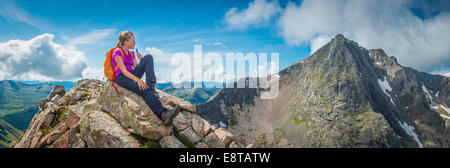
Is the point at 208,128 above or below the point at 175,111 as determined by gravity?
below

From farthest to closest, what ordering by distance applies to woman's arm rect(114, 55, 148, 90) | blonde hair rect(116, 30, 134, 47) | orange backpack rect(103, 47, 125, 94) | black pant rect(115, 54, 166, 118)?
orange backpack rect(103, 47, 125, 94) < blonde hair rect(116, 30, 134, 47) < black pant rect(115, 54, 166, 118) < woman's arm rect(114, 55, 148, 90)

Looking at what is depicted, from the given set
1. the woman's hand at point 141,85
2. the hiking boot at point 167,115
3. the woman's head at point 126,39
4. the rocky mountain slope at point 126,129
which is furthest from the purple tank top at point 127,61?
the hiking boot at point 167,115

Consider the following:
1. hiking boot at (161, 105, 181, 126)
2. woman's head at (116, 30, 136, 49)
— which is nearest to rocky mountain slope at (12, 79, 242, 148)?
hiking boot at (161, 105, 181, 126)

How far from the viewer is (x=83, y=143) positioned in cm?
1154

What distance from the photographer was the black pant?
36.8ft

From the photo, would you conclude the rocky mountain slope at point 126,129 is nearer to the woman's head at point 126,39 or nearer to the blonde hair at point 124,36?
the woman's head at point 126,39

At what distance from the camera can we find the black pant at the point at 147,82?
11.2 metres

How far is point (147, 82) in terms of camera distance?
38.4 ft

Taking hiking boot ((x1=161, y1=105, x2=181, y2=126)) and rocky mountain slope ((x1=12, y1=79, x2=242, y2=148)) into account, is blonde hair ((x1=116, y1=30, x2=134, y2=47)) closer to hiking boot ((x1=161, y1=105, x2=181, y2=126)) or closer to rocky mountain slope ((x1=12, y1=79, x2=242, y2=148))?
rocky mountain slope ((x1=12, y1=79, x2=242, y2=148))
